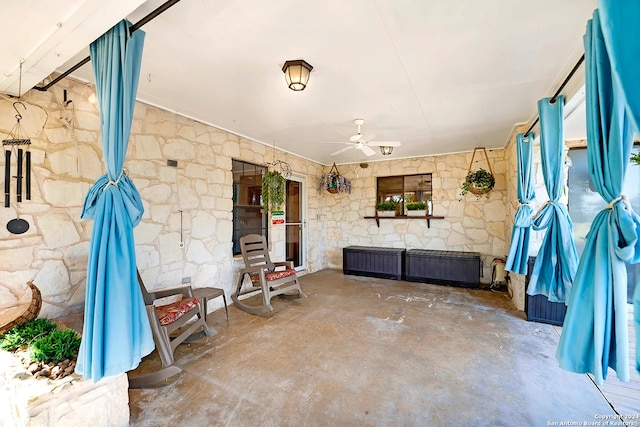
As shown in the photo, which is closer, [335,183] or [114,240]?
[114,240]

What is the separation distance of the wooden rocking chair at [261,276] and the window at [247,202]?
0.31m

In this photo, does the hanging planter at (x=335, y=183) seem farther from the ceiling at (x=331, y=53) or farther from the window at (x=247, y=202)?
the ceiling at (x=331, y=53)

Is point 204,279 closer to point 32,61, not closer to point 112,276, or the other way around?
point 112,276

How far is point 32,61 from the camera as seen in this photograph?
5.89 ft

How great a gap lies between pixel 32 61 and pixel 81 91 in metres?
0.94

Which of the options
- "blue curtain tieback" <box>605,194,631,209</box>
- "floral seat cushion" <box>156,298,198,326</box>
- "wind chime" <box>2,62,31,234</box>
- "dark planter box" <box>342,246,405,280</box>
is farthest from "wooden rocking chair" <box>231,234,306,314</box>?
"blue curtain tieback" <box>605,194,631,209</box>

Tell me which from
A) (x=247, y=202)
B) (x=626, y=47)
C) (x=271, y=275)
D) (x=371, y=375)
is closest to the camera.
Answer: (x=626, y=47)

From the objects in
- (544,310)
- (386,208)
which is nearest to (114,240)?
(544,310)

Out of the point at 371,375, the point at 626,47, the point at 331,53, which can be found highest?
the point at 331,53

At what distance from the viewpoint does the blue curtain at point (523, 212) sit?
322cm

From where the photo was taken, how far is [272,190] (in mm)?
4695

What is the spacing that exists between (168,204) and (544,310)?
4696 mm

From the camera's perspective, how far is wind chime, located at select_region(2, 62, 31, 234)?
7.12 ft

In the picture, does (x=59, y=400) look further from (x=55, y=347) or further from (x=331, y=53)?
(x=331, y=53)
